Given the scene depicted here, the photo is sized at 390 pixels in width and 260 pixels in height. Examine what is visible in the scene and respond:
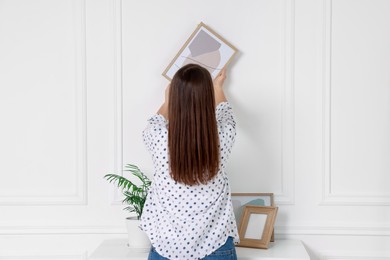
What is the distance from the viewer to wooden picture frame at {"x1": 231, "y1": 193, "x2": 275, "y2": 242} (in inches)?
110

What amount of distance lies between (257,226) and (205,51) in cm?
83

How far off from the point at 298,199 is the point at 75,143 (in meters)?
1.09

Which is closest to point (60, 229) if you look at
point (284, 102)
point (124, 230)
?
point (124, 230)

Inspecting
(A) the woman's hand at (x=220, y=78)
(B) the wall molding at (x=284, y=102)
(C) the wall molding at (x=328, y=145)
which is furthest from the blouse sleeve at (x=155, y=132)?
(C) the wall molding at (x=328, y=145)

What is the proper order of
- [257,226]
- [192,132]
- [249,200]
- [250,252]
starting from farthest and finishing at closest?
[249,200] → [257,226] → [250,252] → [192,132]

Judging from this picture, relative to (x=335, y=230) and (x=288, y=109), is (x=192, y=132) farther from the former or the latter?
(x=335, y=230)

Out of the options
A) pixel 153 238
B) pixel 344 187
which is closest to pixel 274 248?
pixel 344 187

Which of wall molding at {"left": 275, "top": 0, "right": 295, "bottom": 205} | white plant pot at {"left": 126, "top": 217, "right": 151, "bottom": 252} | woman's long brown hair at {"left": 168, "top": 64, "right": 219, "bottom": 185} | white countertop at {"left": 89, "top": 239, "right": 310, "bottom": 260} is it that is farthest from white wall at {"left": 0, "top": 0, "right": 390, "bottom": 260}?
woman's long brown hair at {"left": 168, "top": 64, "right": 219, "bottom": 185}

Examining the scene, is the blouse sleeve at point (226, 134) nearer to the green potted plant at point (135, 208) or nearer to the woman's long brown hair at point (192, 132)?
the woman's long brown hair at point (192, 132)

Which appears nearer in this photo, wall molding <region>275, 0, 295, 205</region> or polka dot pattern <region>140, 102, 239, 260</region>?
polka dot pattern <region>140, 102, 239, 260</region>

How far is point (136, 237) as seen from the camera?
8.71 feet

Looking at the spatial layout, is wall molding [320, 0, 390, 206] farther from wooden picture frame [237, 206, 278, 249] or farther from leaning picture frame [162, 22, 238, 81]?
leaning picture frame [162, 22, 238, 81]

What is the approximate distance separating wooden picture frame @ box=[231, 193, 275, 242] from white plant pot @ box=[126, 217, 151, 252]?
0.44m

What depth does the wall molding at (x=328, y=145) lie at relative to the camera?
2828 mm
